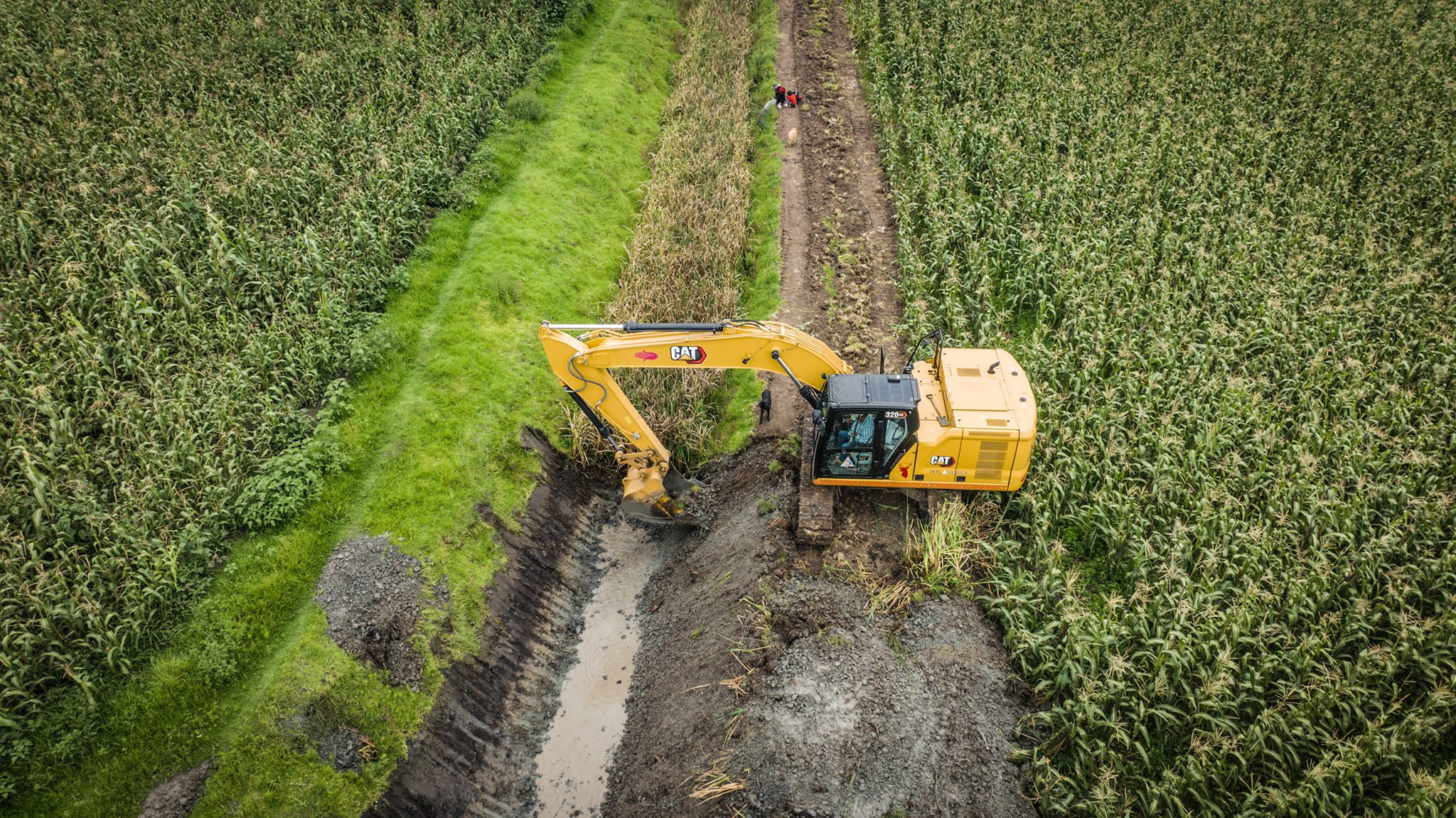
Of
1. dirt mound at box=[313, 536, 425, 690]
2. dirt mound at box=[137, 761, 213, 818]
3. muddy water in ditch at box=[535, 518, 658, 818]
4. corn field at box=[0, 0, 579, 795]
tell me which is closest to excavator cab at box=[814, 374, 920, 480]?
muddy water in ditch at box=[535, 518, 658, 818]

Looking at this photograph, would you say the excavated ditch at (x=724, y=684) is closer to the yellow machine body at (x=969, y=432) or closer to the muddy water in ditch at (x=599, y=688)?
the muddy water in ditch at (x=599, y=688)

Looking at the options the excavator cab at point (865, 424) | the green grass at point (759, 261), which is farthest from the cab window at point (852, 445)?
the green grass at point (759, 261)

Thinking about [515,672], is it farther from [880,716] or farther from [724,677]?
[880,716]

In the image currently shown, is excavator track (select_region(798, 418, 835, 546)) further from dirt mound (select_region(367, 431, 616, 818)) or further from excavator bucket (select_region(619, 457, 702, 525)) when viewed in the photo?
dirt mound (select_region(367, 431, 616, 818))

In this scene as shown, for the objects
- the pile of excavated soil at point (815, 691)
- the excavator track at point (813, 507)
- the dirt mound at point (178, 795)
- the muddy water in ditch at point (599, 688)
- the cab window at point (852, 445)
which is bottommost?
the muddy water in ditch at point (599, 688)

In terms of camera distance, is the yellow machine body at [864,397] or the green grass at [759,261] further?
the green grass at [759,261]

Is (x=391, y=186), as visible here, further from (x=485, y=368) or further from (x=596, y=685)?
(x=596, y=685)

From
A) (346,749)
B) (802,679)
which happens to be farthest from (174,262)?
(802,679)
